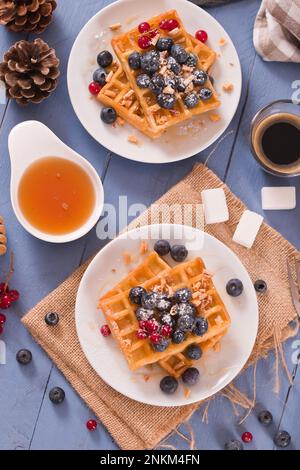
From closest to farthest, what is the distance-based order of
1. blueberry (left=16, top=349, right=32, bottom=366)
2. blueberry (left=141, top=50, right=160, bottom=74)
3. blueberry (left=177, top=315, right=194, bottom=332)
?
blueberry (left=177, top=315, right=194, bottom=332)
blueberry (left=141, top=50, right=160, bottom=74)
blueberry (left=16, top=349, right=32, bottom=366)

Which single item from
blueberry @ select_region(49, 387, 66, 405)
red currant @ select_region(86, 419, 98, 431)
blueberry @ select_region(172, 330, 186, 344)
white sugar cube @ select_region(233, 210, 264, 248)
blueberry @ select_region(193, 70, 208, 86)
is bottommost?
red currant @ select_region(86, 419, 98, 431)

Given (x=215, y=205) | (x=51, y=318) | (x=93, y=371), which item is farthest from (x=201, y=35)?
(x=93, y=371)

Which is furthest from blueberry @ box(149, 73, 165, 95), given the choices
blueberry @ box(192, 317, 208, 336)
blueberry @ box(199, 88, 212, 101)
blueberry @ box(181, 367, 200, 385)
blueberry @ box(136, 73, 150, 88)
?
blueberry @ box(181, 367, 200, 385)

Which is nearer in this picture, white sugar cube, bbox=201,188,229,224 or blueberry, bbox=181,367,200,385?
blueberry, bbox=181,367,200,385

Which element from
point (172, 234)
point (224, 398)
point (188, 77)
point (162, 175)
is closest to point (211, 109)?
point (188, 77)

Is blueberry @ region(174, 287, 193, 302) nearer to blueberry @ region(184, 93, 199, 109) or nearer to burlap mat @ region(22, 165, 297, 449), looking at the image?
burlap mat @ region(22, 165, 297, 449)

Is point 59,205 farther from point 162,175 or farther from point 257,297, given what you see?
point 257,297

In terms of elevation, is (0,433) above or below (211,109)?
below
